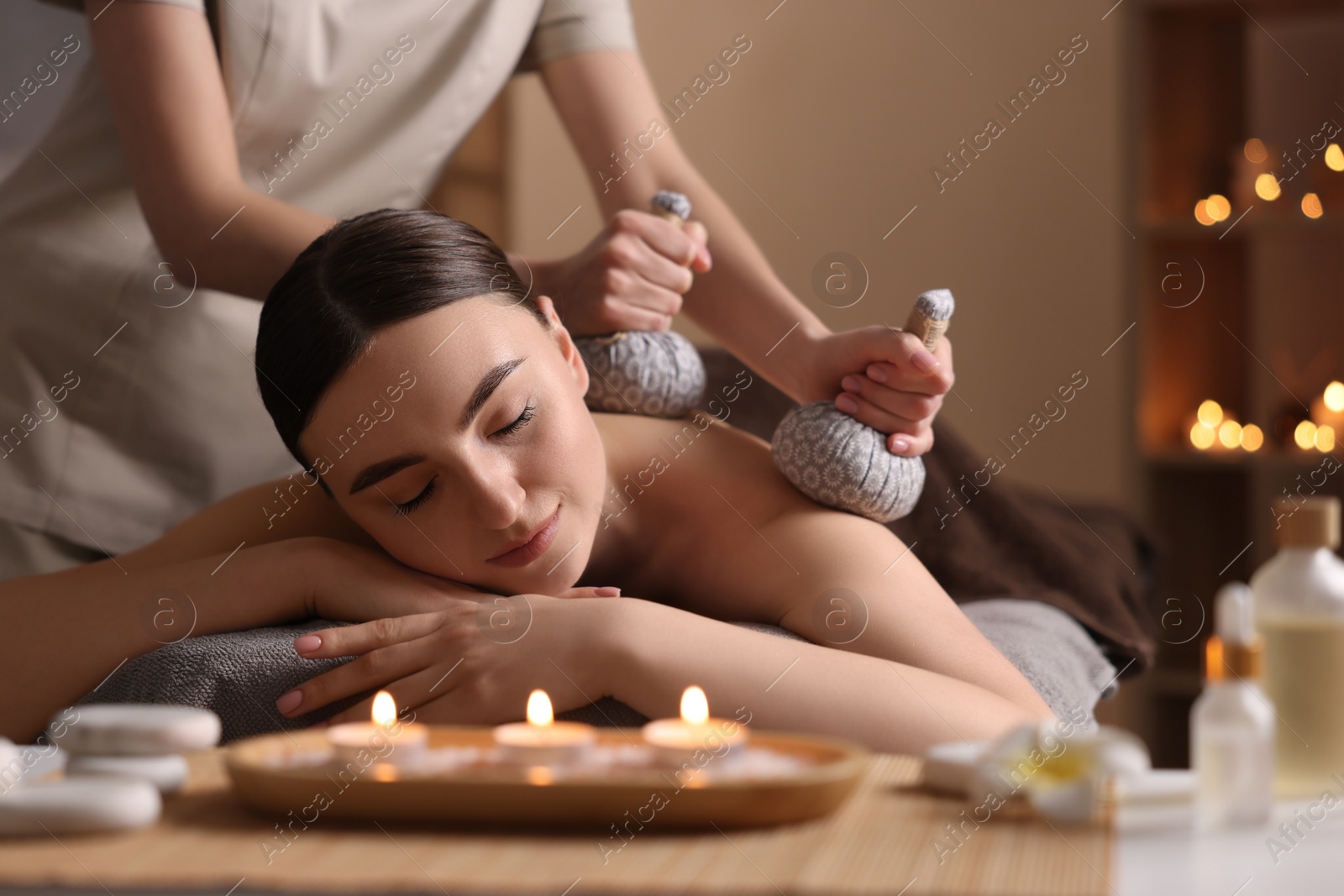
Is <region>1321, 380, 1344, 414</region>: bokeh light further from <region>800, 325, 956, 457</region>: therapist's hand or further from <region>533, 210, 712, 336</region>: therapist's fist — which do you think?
<region>533, 210, 712, 336</region>: therapist's fist

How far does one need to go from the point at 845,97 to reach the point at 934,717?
269cm

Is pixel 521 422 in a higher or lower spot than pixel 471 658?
higher

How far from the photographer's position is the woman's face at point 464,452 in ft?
3.30

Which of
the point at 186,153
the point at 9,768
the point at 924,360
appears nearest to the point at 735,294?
the point at 924,360

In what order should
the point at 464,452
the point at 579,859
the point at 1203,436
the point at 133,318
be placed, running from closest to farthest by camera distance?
the point at 579,859 → the point at 464,452 → the point at 133,318 → the point at 1203,436

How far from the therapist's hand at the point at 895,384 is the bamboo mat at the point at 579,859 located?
24.2 inches

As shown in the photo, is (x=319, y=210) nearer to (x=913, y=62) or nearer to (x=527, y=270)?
(x=527, y=270)

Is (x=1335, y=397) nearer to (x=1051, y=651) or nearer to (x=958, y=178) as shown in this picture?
(x=958, y=178)

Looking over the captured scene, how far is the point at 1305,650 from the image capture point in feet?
2.23

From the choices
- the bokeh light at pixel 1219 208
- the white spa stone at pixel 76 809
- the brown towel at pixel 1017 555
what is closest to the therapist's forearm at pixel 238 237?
the white spa stone at pixel 76 809

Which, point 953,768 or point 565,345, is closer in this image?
point 953,768

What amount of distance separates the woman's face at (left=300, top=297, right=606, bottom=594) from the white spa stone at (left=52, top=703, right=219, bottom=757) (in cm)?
36

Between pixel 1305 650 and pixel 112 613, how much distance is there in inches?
36.1

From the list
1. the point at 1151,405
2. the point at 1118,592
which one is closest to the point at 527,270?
the point at 1118,592
